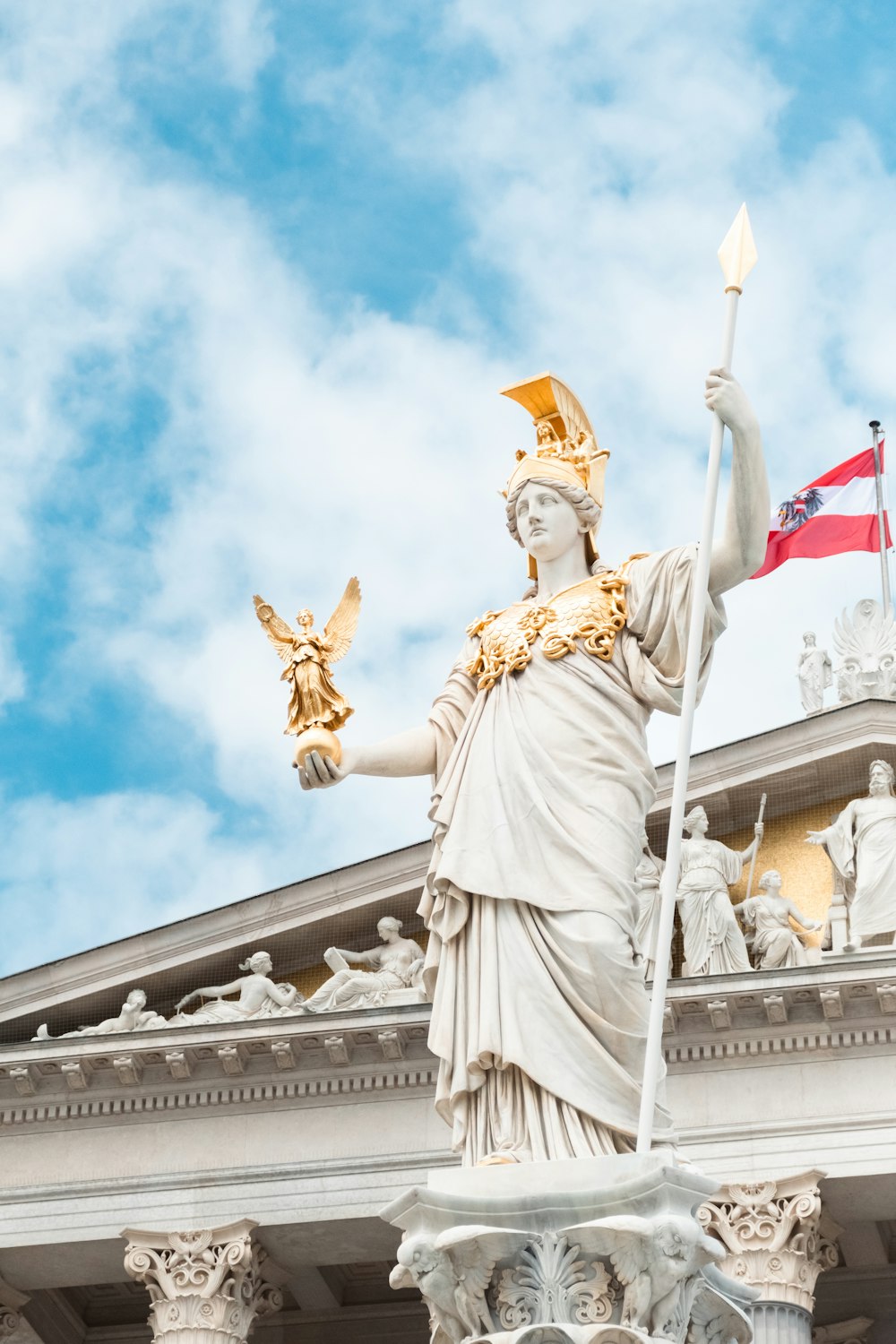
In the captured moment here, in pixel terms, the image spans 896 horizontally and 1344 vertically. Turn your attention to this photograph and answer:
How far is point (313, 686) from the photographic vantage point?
7.45 meters

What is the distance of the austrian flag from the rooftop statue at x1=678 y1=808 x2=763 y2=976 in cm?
461

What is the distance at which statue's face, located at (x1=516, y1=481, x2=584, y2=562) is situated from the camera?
7.83 m

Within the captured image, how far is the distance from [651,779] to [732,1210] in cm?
1605

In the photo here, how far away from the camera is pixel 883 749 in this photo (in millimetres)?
25609

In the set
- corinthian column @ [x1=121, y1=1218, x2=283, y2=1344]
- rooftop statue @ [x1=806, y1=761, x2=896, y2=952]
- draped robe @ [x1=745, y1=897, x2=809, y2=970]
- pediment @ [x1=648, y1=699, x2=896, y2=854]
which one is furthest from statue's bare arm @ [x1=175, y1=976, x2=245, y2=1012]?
rooftop statue @ [x1=806, y1=761, x2=896, y2=952]

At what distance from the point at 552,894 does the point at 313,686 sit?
1.14 meters

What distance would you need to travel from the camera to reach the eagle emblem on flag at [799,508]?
28844 mm

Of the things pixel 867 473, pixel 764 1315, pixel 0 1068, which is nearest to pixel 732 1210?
pixel 764 1315

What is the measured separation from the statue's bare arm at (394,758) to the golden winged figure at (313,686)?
0.08m

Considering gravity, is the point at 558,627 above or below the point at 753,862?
below

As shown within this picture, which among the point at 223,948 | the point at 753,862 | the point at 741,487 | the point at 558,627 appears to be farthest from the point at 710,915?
the point at 741,487

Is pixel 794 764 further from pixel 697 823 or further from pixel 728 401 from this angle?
pixel 728 401

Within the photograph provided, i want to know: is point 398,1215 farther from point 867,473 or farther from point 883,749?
point 867,473

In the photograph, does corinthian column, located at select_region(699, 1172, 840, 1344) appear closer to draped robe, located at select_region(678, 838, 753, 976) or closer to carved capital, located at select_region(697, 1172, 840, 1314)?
carved capital, located at select_region(697, 1172, 840, 1314)
